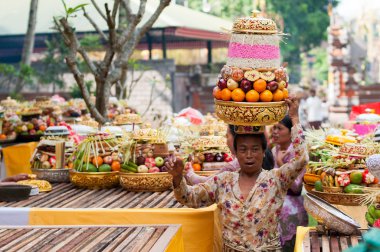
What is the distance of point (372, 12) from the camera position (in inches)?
2030

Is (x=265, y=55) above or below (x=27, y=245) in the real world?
above

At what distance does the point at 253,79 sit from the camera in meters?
4.50

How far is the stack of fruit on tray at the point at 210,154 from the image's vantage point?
19.8ft

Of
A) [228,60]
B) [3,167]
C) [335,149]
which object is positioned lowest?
[3,167]

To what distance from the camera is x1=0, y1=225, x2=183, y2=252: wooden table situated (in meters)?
3.89

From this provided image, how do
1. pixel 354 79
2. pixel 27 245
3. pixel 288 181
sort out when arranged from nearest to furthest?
1. pixel 27 245
2. pixel 288 181
3. pixel 354 79

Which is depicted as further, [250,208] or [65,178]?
[65,178]

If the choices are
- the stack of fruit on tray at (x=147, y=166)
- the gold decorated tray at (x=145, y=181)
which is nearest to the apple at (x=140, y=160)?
the stack of fruit on tray at (x=147, y=166)

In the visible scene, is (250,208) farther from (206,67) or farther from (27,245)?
(206,67)

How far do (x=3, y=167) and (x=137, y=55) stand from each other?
52.8ft

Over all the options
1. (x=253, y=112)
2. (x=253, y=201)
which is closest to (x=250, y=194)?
(x=253, y=201)

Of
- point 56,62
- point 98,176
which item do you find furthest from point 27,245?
point 56,62

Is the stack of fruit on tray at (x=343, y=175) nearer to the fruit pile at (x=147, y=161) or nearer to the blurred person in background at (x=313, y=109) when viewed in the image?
the fruit pile at (x=147, y=161)

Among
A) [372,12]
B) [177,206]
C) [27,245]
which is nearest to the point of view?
[27,245]
